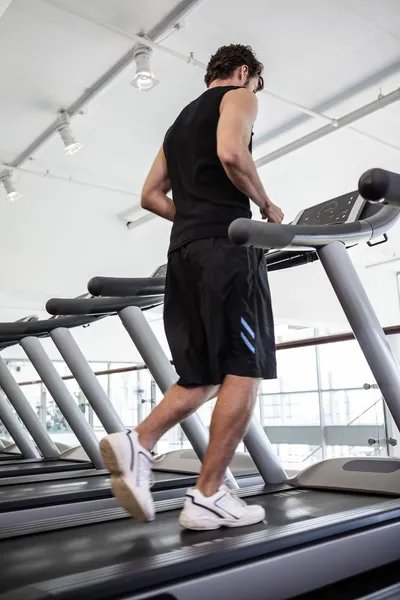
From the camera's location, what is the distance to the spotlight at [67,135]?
548 cm

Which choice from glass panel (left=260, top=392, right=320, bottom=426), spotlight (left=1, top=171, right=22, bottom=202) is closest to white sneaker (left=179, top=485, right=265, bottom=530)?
spotlight (left=1, top=171, right=22, bottom=202)

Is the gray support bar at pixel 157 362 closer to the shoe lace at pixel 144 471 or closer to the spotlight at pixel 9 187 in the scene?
the shoe lace at pixel 144 471

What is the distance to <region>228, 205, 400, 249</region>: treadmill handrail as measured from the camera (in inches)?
61.1

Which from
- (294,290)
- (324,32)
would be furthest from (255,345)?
(294,290)

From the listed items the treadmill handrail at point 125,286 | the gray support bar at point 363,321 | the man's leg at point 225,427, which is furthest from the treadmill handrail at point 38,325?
the man's leg at point 225,427

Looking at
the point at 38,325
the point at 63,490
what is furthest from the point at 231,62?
the point at 38,325

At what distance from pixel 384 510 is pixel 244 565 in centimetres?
66

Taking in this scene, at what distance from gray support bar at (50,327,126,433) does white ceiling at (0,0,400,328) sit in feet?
7.41

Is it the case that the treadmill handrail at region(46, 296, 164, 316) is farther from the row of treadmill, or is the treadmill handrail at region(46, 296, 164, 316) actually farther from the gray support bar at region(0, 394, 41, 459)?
the gray support bar at region(0, 394, 41, 459)

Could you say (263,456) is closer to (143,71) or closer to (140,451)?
(140,451)

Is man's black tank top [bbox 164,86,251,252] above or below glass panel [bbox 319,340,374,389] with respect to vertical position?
above

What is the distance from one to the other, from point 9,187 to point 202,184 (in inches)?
207

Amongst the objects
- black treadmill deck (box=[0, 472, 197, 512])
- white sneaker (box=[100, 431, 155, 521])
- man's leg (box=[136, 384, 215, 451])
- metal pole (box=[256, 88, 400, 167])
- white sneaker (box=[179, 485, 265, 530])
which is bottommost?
black treadmill deck (box=[0, 472, 197, 512])

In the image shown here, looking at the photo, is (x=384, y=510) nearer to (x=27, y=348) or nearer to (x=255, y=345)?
(x=255, y=345)
